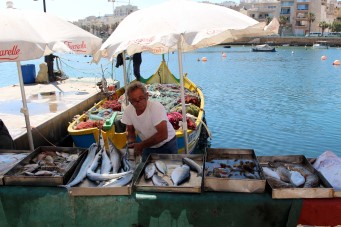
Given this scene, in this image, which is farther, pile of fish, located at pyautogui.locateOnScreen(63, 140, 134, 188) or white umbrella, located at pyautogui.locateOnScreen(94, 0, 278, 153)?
white umbrella, located at pyautogui.locateOnScreen(94, 0, 278, 153)

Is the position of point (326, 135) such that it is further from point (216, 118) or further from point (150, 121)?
point (150, 121)

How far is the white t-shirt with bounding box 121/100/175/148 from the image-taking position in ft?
15.4

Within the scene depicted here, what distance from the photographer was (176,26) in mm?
4203

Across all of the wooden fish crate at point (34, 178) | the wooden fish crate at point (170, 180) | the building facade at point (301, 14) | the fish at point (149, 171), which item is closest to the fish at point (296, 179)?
the wooden fish crate at point (170, 180)

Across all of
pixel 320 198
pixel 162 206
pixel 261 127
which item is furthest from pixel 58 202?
pixel 261 127

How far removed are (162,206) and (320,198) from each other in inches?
67.0

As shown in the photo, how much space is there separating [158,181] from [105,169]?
77 cm

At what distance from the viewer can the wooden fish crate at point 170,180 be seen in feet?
12.0

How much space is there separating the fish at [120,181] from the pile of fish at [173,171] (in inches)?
8.1

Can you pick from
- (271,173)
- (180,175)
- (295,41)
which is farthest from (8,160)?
(295,41)

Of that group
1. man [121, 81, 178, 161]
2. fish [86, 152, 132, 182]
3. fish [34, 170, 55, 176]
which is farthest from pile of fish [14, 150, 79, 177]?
man [121, 81, 178, 161]

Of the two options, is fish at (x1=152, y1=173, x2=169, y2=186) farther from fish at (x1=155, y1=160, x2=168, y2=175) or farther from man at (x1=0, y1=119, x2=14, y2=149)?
man at (x1=0, y1=119, x2=14, y2=149)

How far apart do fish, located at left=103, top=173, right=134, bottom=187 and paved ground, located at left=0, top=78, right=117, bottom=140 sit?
16.0ft

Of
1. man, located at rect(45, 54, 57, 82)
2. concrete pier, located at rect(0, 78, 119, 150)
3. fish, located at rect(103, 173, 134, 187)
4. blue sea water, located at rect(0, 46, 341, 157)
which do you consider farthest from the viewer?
man, located at rect(45, 54, 57, 82)
